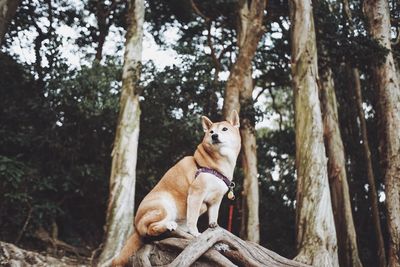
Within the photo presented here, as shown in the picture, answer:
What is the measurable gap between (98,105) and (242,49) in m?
4.32

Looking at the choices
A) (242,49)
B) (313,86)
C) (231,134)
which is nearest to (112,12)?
(242,49)

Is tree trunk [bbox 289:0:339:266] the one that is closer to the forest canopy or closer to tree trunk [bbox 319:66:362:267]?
the forest canopy

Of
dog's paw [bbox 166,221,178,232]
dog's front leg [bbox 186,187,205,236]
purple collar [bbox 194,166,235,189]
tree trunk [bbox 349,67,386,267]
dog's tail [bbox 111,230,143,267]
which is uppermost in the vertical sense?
tree trunk [bbox 349,67,386,267]

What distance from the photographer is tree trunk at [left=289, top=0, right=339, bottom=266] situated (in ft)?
23.2

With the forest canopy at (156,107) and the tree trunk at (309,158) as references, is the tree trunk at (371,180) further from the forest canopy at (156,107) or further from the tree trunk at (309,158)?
the tree trunk at (309,158)

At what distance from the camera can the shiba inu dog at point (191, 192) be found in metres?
3.49

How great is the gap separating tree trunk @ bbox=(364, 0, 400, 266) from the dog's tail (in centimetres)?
637

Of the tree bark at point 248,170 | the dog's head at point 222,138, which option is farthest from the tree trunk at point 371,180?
the dog's head at point 222,138

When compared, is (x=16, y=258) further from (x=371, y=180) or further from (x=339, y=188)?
(x=371, y=180)

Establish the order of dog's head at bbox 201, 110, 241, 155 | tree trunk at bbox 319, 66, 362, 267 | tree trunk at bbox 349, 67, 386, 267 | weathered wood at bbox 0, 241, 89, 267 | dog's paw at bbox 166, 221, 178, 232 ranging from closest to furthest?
1. dog's paw at bbox 166, 221, 178, 232
2. dog's head at bbox 201, 110, 241, 155
3. weathered wood at bbox 0, 241, 89, 267
4. tree trunk at bbox 319, 66, 362, 267
5. tree trunk at bbox 349, 67, 386, 267

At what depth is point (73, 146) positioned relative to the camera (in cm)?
1235

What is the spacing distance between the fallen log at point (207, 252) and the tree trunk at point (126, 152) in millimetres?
4979

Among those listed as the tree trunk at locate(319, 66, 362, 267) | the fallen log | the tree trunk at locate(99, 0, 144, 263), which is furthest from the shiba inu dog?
the tree trunk at locate(319, 66, 362, 267)

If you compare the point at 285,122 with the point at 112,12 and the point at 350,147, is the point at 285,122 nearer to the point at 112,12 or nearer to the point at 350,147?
the point at 350,147
